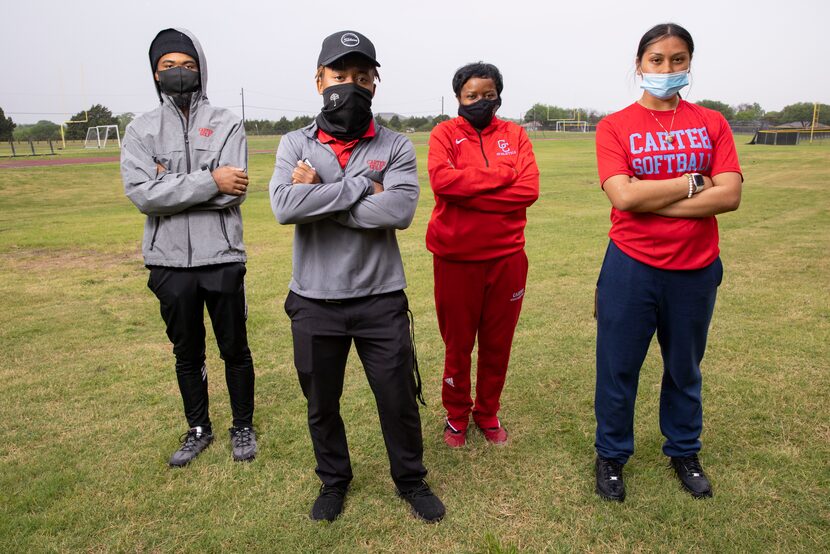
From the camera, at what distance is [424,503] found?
3.02 meters

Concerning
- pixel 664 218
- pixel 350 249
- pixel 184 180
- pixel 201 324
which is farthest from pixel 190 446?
pixel 664 218

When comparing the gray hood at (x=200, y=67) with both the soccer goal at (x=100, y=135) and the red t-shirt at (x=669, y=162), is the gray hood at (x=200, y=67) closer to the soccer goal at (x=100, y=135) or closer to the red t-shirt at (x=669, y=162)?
the red t-shirt at (x=669, y=162)

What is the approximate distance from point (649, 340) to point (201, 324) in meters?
2.51

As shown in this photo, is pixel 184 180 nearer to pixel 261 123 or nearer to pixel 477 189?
pixel 477 189

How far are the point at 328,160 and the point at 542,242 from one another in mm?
7554

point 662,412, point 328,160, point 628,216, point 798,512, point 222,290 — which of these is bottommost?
point 798,512

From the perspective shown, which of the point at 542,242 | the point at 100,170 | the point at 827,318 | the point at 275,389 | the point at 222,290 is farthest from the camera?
the point at 100,170

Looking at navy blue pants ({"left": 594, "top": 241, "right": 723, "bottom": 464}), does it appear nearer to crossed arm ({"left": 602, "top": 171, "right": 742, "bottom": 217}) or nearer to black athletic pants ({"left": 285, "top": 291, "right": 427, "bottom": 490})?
crossed arm ({"left": 602, "top": 171, "right": 742, "bottom": 217})

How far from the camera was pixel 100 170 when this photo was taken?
2608 centimetres

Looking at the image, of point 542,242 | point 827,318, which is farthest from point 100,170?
point 827,318

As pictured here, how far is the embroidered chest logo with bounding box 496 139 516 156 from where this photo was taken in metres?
3.55

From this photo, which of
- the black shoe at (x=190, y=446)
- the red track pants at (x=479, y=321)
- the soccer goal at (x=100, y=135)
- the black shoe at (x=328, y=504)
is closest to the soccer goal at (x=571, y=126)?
the soccer goal at (x=100, y=135)

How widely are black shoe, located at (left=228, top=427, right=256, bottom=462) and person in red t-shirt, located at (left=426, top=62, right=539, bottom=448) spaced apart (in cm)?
118

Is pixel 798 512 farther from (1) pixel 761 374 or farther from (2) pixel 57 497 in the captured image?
(2) pixel 57 497
